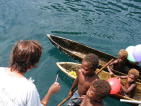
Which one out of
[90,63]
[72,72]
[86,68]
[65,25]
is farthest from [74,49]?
[90,63]

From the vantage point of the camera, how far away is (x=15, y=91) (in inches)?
113

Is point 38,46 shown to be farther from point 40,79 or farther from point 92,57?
point 40,79

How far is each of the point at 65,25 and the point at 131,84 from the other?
5.33 metres

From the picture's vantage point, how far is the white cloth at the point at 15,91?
9.46 ft

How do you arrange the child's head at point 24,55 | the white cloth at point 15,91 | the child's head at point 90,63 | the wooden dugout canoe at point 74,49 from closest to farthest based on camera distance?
the white cloth at point 15,91 → the child's head at point 24,55 → the child's head at point 90,63 → the wooden dugout canoe at point 74,49

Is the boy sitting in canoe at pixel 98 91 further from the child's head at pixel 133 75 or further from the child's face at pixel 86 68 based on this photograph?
the child's head at pixel 133 75

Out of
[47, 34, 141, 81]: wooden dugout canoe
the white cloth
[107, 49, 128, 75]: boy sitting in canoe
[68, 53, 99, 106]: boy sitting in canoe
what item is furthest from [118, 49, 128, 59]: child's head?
the white cloth

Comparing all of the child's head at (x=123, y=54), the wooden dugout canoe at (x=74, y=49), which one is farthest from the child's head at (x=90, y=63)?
the wooden dugout canoe at (x=74, y=49)

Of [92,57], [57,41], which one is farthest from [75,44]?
[92,57]

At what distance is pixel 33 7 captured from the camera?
13.2 m

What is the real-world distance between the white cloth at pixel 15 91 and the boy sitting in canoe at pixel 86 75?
2436 millimetres

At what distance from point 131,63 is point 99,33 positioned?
3345mm

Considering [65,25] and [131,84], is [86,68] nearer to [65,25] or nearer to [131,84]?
[131,84]

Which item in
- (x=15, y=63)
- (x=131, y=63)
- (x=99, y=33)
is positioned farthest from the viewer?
(x=99, y=33)
